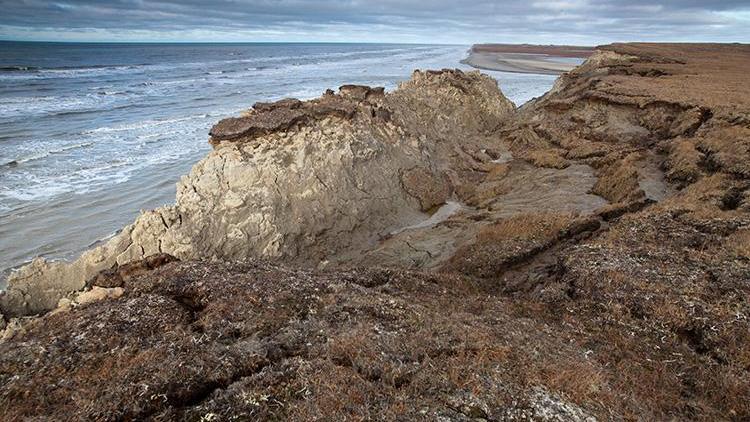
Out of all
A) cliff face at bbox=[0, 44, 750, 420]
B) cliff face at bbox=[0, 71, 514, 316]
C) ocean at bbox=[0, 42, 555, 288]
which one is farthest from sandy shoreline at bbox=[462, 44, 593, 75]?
cliff face at bbox=[0, 71, 514, 316]

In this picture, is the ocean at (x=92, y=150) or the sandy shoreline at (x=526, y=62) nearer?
the ocean at (x=92, y=150)

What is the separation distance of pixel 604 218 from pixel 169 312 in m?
10.9

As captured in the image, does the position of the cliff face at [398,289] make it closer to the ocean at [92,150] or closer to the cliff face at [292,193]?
the cliff face at [292,193]

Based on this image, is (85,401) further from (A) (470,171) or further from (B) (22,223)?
(A) (470,171)

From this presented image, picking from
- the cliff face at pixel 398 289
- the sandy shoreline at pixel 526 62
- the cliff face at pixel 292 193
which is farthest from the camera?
the sandy shoreline at pixel 526 62

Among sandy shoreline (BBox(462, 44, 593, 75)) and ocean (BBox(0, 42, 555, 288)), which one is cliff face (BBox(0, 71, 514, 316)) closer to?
ocean (BBox(0, 42, 555, 288))

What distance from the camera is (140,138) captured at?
2939 centimetres

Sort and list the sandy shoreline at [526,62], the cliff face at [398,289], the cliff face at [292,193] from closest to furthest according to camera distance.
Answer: the cliff face at [398,289]
the cliff face at [292,193]
the sandy shoreline at [526,62]

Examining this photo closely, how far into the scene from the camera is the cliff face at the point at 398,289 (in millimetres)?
5395

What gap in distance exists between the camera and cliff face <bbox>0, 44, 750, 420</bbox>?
212 inches

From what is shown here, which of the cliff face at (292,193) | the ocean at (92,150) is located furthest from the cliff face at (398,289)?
the ocean at (92,150)

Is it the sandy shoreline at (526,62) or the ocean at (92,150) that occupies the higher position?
the sandy shoreline at (526,62)

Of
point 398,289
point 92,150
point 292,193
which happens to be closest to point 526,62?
point 92,150

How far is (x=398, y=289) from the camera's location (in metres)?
8.69
